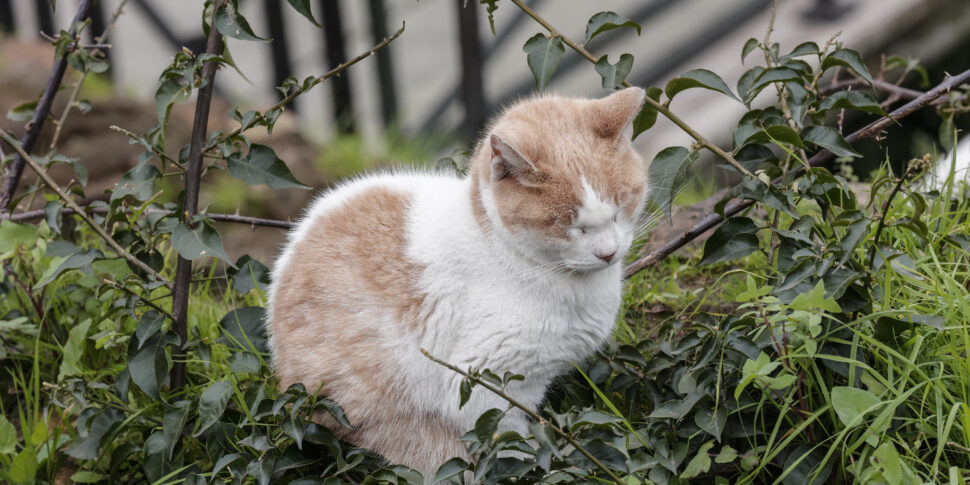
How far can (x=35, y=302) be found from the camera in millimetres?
2158

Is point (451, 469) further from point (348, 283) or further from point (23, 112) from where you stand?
point (23, 112)

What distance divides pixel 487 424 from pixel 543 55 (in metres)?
0.75

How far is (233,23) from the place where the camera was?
160 centimetres

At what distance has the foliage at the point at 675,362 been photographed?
1.45 m

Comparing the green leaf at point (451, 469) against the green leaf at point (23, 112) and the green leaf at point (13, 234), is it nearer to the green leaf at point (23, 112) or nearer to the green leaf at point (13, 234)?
the green leaf at point (13, 234)

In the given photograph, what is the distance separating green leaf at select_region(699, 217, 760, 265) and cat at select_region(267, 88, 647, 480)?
17cm

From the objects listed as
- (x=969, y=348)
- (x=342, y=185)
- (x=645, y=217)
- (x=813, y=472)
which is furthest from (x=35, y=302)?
(x=969, y=348)

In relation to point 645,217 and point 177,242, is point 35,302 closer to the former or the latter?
point 177,242

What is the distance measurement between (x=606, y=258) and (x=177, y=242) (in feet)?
2.84

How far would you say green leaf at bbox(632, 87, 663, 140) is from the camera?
1.71 m

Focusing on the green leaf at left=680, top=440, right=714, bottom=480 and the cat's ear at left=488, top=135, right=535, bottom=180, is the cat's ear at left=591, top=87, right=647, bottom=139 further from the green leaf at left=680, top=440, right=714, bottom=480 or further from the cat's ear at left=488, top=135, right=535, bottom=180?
the green leaf at left=680, top=440, right=714, bottom=480

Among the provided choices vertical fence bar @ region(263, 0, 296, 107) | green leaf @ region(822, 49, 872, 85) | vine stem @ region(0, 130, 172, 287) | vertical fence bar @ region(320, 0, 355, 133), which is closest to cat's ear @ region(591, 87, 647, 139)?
green leaf @ region(822, 49, 872, 85)

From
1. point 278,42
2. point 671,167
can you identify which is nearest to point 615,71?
point 671,167

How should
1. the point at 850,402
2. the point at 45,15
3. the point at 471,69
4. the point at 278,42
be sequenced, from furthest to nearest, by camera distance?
1. the point at 45,15
2. the point at 278,42
3. the point at 471,69
4. the point at 850,402
